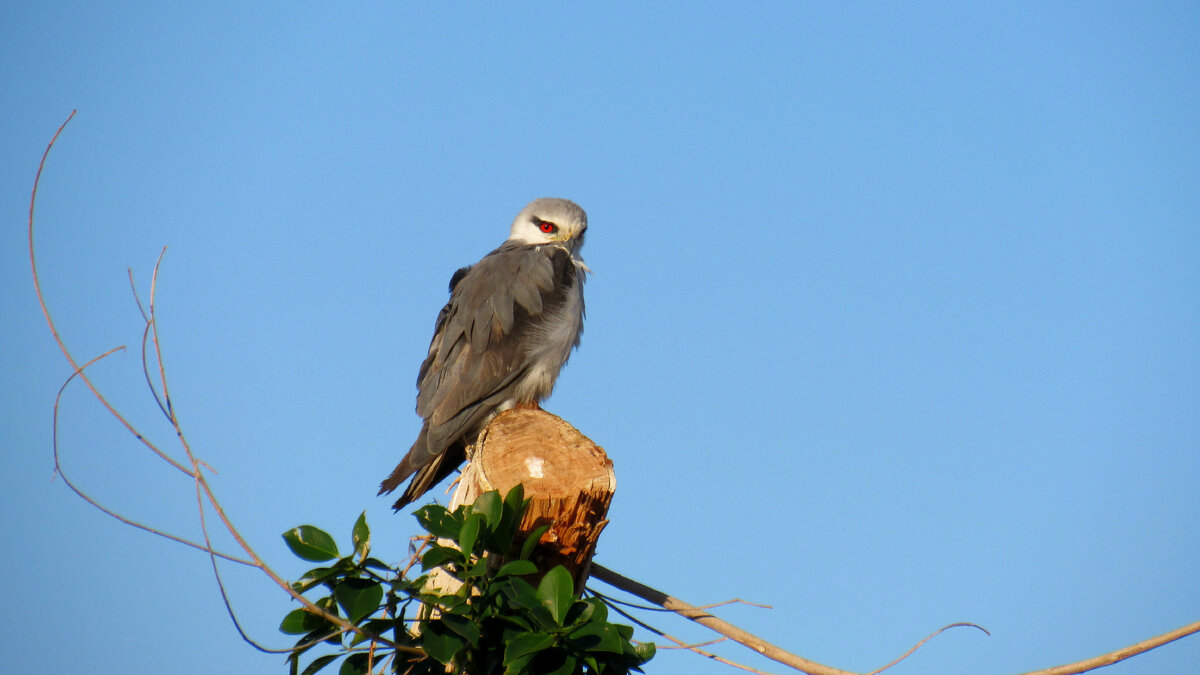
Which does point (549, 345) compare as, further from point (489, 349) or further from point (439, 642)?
point (439, 642)

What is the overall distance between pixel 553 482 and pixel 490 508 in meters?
0.36

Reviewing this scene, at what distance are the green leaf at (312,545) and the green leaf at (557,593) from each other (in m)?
0.60

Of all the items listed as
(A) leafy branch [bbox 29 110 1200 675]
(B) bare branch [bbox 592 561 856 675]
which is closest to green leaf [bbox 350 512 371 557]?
(A) leafy branch [bbox 29 110 1200 675]

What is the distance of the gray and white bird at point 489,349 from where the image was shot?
5094mm

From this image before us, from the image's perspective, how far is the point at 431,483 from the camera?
5.19 m

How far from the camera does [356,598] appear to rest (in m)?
2.54

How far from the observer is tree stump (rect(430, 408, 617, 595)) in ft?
9.65

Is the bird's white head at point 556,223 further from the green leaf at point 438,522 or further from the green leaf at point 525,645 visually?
the green leaf at point 525,645

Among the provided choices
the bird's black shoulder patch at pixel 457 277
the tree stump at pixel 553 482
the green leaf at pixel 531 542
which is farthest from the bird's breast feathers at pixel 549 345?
the green leaf at pixel 531 542

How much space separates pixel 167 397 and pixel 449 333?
A: 2950 millimetres

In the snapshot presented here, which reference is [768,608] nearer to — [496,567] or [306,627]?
[496,567]

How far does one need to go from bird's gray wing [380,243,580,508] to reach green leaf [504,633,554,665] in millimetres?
2479

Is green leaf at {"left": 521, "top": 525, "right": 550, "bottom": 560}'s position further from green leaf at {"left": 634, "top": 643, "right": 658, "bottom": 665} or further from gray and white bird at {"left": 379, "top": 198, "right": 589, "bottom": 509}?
gray and white bird at {"left": 379, "top": 198, "right": 589, "bottom": 509}

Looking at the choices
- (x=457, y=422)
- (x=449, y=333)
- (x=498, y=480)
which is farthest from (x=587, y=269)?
(x=498, y=480)
